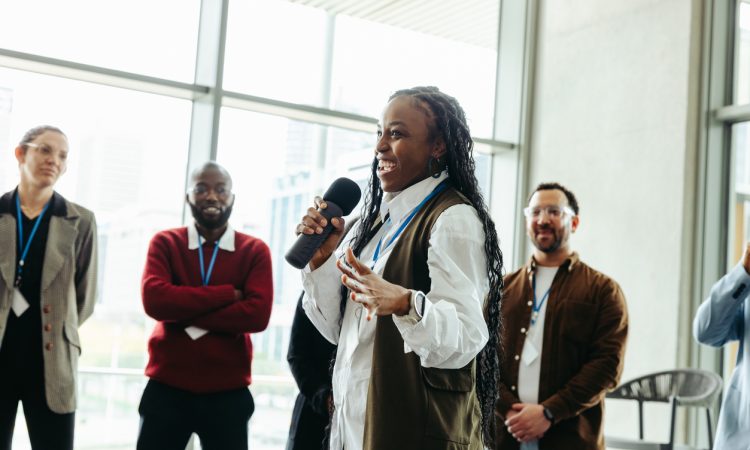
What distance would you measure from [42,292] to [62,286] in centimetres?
10

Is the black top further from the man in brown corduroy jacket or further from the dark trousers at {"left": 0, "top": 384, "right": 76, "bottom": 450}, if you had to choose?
the dark trousers at {"left": 0, "top": 384, "right": 76, "bottom": 450}

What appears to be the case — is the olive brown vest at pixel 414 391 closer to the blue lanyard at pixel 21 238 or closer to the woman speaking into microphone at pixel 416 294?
the woman speaking into microphone at pixel 416 294

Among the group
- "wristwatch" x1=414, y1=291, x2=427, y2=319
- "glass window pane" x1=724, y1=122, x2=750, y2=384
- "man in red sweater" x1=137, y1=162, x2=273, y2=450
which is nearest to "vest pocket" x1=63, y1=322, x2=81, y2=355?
"man in red sweater" x1=137, y1=162, x2=273, y2=450

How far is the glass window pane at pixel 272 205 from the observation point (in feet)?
17.8

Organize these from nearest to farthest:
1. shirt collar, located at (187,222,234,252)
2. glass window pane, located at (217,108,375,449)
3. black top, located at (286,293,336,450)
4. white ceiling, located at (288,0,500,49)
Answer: black top, located at (286,293,336,450) → shirt collar, located at (187,222,234,252) → glass window pane, located at (217,108,375,449) → white ceiling, located at (288,0,500,49)

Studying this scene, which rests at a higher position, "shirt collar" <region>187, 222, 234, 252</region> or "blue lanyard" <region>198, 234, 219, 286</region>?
"shirt collar" <region>187, 222, 234, 252</region>

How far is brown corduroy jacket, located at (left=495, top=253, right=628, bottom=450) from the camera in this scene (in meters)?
3.60

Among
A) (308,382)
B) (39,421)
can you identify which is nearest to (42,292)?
(39,421)

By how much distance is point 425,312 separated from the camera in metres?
1.82

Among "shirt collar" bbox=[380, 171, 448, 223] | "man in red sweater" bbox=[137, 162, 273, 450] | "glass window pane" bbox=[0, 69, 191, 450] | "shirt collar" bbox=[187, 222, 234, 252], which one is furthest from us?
"glass window pane" bbox=[0, 69, 191, 450]

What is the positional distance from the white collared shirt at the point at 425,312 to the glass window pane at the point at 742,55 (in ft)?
12.4

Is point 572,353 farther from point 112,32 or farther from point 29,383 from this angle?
point 112,32

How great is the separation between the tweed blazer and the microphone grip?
1896 mm

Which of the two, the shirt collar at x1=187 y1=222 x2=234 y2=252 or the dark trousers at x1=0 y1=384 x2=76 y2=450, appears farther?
the shirt collar at x1=187 y1=222 x2=234 y2=252
